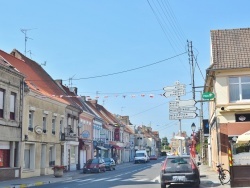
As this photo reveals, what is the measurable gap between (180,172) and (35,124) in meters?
17.8

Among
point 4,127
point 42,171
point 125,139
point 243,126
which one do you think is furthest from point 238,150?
point 125,139

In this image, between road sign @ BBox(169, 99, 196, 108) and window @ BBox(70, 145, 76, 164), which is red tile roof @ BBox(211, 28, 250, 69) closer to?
road sign @ BBox(169, 99, 196, 108)

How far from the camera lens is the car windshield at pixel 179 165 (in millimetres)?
18797

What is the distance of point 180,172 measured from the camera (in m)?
18.7

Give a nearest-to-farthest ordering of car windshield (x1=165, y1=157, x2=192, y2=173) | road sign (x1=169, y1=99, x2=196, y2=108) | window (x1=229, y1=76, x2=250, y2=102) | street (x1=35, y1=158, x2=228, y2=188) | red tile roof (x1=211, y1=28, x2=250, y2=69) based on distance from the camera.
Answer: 1. car windshield (x1=165, y1=157, x2=192, y2=173)
2. street (x1=35, y1=158, x2=228, y2=188)
3. road sign (x1=169, y1=99, x2=196, y2=108)
4. window (x1=229, y1=76, x2=250, y2=102)
5. red tile roof (x1=211, y1=28, x2=250, y2=69)

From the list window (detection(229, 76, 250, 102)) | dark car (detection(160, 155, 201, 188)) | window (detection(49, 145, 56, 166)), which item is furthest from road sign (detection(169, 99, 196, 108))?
window (detection(49, 145, 56, 166))

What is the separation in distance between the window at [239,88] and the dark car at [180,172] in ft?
30.6

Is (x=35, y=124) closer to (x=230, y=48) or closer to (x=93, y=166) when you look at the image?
(x=93, y=166)

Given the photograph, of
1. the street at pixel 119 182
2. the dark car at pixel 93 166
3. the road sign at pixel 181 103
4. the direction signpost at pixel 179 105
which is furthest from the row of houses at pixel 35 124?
the road sign at pixel 181 103

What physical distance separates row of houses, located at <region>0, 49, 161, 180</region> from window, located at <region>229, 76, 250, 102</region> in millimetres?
15104

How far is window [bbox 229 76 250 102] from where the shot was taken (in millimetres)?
26828

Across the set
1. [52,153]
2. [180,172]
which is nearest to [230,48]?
[180,172]

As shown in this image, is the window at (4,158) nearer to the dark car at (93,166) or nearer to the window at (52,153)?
the window at (52,153)

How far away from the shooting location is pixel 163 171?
19031 millimetres
